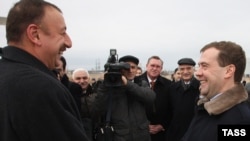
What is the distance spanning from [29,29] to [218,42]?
165 cm

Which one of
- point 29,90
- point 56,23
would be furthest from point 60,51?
point 29,90

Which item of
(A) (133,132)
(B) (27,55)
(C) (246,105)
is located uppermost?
(B) (27,55)

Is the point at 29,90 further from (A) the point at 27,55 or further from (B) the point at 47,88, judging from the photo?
(A) the point at 27,55

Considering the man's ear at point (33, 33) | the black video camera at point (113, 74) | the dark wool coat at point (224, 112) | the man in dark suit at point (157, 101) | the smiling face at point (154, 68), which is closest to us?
the man's ear at point (33, 33)

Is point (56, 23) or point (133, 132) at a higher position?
point (56, 23)

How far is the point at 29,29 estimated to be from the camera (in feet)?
4.94

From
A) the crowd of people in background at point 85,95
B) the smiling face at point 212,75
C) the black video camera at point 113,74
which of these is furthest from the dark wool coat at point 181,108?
the smiling face at point 212,75

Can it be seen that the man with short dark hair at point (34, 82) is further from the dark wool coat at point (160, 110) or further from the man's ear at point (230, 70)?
the dark wool coat at point (160, 110)

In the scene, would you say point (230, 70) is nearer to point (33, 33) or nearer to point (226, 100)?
point (226, 100)

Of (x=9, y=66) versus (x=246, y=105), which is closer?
(x=9, y=66)

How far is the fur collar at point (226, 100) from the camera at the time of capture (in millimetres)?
2275

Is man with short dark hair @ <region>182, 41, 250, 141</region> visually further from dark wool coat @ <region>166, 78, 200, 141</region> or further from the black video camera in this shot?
dark wool coat @ <region>166, 78, 200, 141</region>

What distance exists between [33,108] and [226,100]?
1.49 m

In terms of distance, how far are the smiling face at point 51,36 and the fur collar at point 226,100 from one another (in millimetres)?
1247
